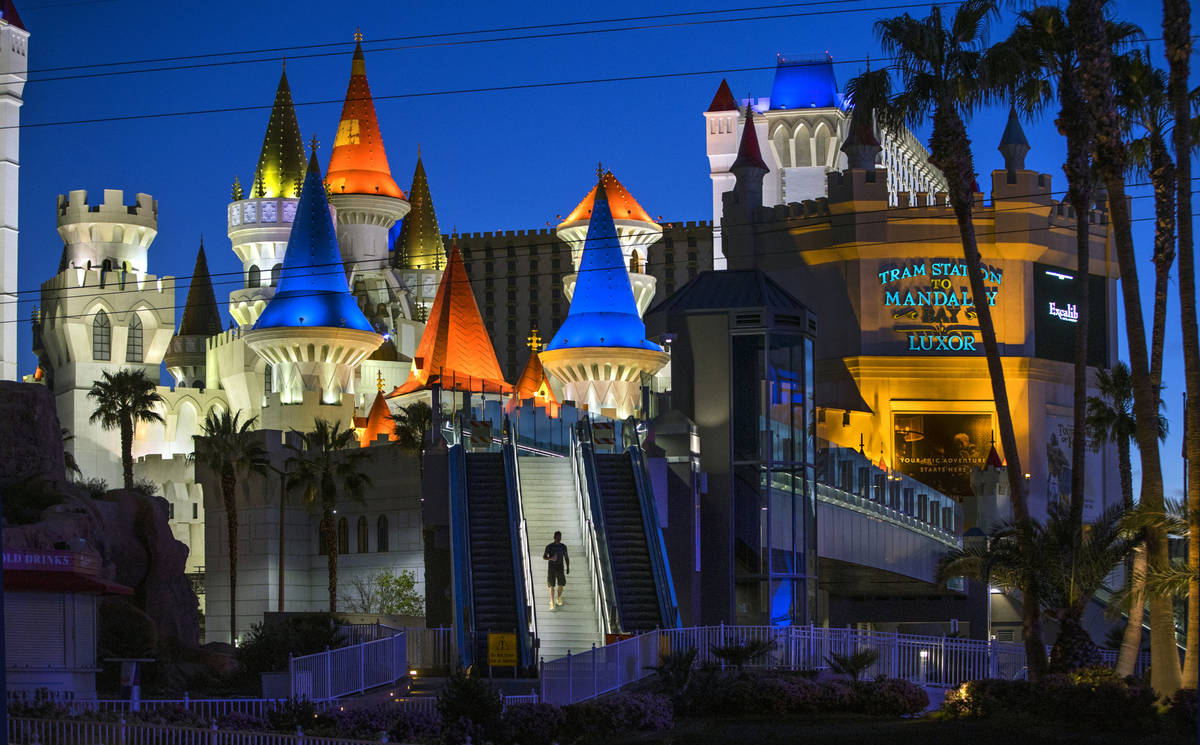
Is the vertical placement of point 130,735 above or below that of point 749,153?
below

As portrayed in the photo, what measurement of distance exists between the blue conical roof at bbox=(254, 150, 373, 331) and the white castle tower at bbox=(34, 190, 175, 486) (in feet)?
65.4

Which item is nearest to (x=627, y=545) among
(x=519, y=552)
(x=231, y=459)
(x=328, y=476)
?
(x=519, y=552)

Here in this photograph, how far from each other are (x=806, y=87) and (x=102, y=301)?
37.2 metres

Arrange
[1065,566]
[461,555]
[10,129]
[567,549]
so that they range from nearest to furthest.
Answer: [1065,566]
[461,555]
[567,549]
[10,129]

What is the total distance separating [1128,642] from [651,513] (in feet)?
26.3

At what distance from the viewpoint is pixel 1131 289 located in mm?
25906

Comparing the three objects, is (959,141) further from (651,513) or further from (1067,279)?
(1067,279)

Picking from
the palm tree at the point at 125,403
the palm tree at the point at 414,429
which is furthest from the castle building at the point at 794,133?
the palm tree at the point at 125,403

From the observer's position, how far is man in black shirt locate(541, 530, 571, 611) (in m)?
28.4

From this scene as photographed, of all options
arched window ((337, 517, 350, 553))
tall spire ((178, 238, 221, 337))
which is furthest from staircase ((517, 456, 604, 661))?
tall spire ((178, 238, 221, 337))

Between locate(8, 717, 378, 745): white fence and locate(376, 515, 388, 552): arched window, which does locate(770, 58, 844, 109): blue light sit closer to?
locate(376, 515, 388, 552): arched window

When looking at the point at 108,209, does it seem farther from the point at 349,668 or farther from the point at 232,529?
the point at 349,668

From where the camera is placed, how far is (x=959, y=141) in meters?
29.1

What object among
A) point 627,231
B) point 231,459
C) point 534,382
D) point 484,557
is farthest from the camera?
point 627,231
